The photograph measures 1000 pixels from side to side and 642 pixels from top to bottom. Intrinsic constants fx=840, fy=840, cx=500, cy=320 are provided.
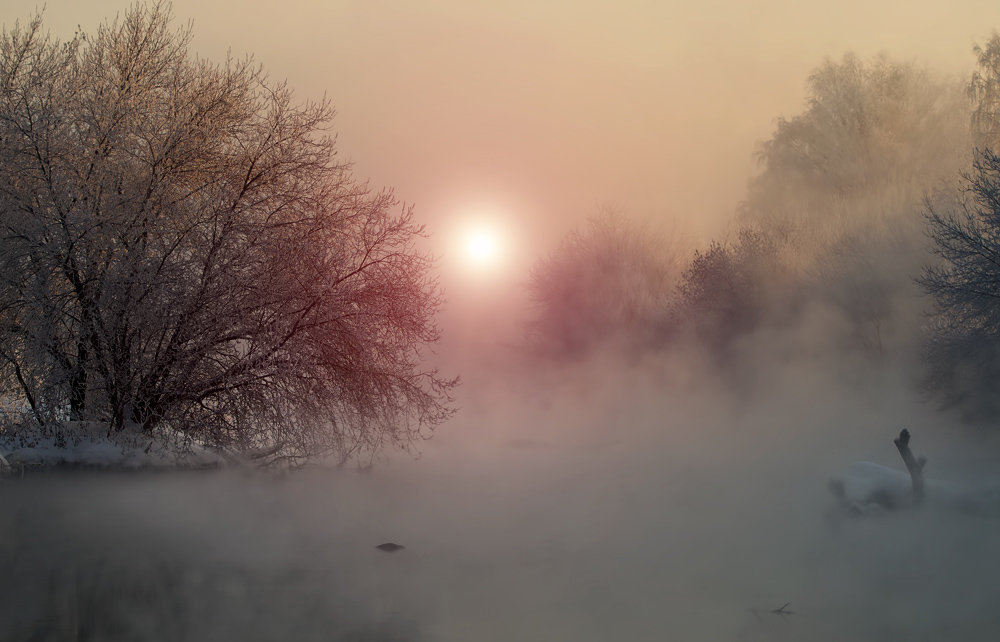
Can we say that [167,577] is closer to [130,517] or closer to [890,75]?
[130,517]

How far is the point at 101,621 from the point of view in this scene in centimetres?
754

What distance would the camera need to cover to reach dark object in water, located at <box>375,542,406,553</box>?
1041 cm

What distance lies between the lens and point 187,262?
11766mm

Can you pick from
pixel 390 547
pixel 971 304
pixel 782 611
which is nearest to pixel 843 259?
pixel 971 304

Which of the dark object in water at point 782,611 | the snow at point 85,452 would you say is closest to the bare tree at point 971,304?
the dark object in water at point 782,611

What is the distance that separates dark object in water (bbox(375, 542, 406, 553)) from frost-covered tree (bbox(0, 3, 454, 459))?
91.4 inches

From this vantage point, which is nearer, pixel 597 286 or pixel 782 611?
pixel 782 611

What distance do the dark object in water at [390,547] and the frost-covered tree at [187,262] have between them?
232 centimetres

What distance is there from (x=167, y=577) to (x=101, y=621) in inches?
46.9

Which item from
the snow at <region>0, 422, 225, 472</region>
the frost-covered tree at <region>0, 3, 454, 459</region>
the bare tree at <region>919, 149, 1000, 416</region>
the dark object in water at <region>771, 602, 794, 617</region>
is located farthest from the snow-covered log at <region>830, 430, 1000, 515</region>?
the snow at <region>0, 422, 225, 472</region>

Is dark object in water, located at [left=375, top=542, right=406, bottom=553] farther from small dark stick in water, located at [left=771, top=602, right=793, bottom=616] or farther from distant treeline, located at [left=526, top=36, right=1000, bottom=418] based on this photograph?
distant treeline, located at [left=526, top=36, right=1000, bottom=418]

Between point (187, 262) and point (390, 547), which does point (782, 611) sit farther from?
point (187, 262)

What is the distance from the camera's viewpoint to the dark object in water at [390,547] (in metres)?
10.4

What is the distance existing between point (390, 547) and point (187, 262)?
4.90 metres
